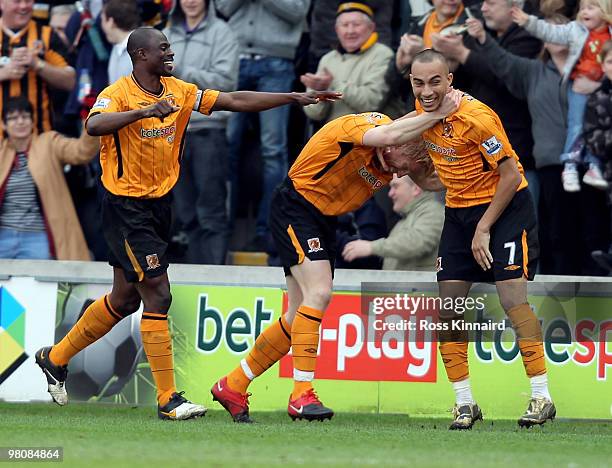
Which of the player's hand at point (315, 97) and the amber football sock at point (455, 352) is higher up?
the player's hand at point (315, 97)

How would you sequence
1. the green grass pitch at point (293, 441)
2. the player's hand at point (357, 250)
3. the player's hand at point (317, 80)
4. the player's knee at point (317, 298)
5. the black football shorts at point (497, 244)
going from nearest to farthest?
the green grass pitch at point (293, 441), the black football shorts at point (497, 244), the player's knee at point (317, 298), the player's hand at point (357, 250), the player's hand at point (317, 80)

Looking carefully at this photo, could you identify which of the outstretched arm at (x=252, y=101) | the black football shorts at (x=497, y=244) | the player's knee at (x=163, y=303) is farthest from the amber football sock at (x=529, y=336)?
the player's knee at (x=163, y=303)

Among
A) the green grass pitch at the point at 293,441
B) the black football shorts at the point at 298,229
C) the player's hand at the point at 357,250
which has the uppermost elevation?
the black football shorts at the point at 298,229

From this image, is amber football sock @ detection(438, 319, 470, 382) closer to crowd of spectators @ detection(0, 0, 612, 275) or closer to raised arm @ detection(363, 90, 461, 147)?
raised arm @ detection(363, 90, 461, 147)

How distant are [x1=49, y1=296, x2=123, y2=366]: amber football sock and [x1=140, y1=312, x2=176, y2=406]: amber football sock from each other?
0.46 meters

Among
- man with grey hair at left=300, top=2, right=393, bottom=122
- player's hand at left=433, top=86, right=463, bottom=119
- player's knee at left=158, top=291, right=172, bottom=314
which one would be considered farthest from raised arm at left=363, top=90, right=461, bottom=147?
man with grey hair at left=300, top=2, right=393, bottom=122

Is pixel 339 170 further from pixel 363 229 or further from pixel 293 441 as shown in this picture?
pixel 363 229

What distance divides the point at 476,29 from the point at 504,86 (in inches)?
21.9

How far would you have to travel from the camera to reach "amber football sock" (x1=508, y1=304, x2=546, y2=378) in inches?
349

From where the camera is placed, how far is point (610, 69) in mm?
11117

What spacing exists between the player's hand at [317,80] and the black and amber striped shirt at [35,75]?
2398 mm

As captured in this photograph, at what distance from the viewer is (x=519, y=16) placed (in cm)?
1147

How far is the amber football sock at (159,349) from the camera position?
9078 millimetres

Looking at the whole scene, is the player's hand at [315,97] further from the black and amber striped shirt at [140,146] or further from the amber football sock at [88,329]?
the amber football sock at [88,329]
